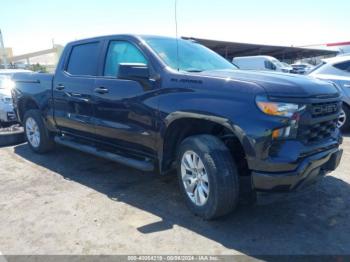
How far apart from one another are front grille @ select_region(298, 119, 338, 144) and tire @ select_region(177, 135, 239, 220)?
660 mm

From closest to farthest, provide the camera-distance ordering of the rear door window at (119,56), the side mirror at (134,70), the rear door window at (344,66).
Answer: the side mirror at (134,70), the rear door window at (119,56), the rear door window at (344,66)

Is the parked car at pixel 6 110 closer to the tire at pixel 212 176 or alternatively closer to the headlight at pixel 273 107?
the tire at pixel 212 176

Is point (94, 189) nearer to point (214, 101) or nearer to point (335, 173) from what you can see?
point (214, 101)

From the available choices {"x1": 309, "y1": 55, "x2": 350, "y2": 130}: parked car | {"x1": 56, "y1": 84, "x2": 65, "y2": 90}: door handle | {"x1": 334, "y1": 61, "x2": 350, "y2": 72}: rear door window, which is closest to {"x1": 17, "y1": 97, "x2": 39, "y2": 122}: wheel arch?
{"x1": 56, "y1": 84, "x2": 65, "y2": 90}: door handle

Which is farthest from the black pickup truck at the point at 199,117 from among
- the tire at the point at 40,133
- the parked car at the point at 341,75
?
the parked car at the point at 341,75

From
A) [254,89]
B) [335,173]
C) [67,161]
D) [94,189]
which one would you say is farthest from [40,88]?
[335,173]

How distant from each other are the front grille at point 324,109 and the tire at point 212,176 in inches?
33.5

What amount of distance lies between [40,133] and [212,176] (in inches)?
152

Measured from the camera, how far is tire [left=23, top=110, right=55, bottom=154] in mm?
5934

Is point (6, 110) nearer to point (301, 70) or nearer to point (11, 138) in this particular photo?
point (11, 138)

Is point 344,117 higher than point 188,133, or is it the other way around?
point 188,133

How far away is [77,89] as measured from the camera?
4801 millimetres

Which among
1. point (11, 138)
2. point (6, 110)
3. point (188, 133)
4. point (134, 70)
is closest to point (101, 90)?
point (134, 70)

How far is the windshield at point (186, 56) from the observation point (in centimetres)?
390
